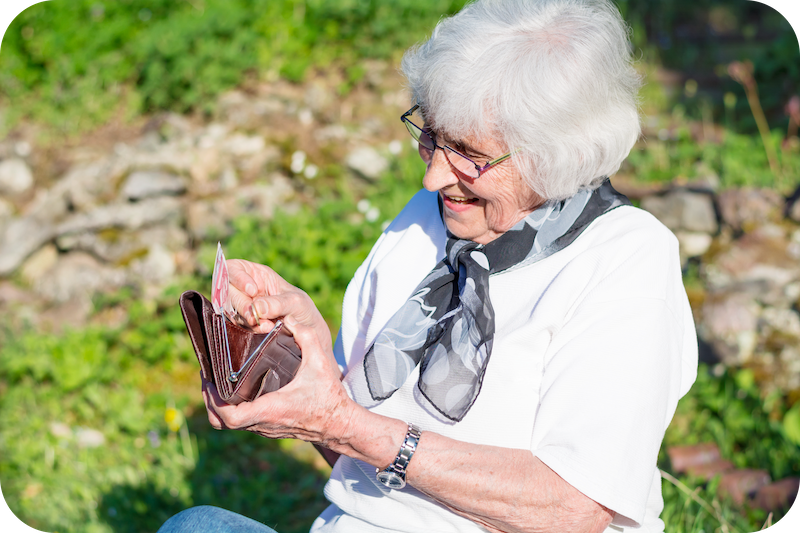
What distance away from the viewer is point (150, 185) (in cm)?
480

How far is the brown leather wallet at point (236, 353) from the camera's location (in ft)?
4.40

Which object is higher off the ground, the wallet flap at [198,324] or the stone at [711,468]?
the wallet flap at [198,324]

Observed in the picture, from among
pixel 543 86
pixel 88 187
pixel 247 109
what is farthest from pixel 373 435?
pixel 247 109

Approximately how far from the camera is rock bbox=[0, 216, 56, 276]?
4.66 meters

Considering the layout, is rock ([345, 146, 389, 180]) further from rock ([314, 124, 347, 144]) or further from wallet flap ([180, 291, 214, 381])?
wallet flap ([180, 291, 214, 381])

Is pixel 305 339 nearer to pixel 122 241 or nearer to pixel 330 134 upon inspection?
pixel 122 241

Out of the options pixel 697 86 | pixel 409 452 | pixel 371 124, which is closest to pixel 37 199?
pixel 371 124

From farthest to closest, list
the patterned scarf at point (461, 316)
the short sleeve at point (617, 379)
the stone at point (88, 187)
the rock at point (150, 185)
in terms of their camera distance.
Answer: the stone at point (88, 187) < the rock at point (150, 185) < the patterned scarf at point (461, 316) < the short sleeve at point (617, 379)

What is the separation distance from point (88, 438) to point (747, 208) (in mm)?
4232

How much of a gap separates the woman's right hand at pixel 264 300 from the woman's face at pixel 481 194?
0.45 m

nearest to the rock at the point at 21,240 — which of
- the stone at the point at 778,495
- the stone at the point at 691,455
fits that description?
the stone at the point at 691,455

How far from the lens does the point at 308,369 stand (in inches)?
54.7

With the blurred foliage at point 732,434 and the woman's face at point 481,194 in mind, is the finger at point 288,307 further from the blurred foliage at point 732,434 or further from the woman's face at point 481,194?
the blurred foliage at point 732,434

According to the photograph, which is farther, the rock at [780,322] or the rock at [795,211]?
the rock at [795,211]
